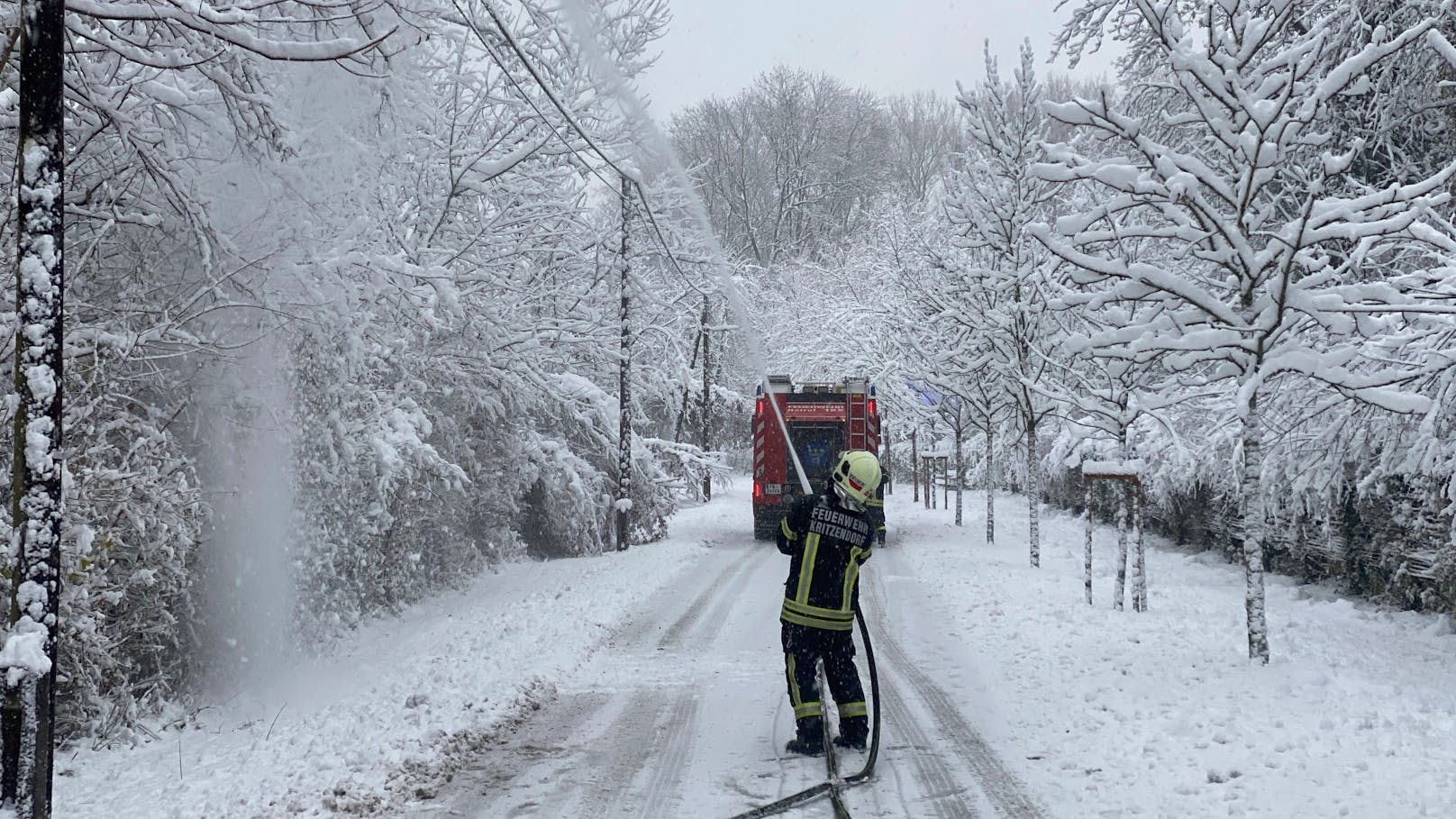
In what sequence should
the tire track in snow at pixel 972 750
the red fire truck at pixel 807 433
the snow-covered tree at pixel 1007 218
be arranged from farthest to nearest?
the red fire truck at pixel 807 433 < the snow-covered tree at pixel 1007 218 < the tire track in snow at pixel 972 750

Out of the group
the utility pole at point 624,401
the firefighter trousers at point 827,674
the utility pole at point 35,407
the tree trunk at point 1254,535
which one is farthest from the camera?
the utility pole at point 624,401

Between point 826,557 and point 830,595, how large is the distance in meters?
0.23

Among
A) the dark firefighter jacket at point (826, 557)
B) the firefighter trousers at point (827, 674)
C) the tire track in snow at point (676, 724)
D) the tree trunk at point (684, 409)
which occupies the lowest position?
the tire track in snow at point (676, 724)

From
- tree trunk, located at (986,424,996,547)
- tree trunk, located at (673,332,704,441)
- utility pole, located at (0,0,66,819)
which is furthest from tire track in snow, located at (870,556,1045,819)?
tree trunk, located at (673,332,704,441)

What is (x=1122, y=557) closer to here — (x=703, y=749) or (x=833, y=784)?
(x=703, y=749)

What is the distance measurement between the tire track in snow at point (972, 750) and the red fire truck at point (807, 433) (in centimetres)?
1269

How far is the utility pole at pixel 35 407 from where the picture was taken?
15.9 feet

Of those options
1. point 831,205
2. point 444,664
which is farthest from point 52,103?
point 831,205

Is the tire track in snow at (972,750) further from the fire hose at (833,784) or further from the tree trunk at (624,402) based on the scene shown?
the tree trunk at (624,402)

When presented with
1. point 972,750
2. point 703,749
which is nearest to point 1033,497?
point 972,750

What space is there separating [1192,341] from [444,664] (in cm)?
682

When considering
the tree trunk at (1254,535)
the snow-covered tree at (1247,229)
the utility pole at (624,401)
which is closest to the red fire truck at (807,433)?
the utility pole at (624,401)

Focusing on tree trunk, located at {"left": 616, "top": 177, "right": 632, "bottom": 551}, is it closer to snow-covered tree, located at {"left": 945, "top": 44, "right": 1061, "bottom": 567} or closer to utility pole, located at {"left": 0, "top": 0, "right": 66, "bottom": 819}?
snow-covered tree, located at {"left": 945, "top": 44, "right": 1061, "bottom": 567}

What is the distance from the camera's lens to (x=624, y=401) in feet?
69.4
